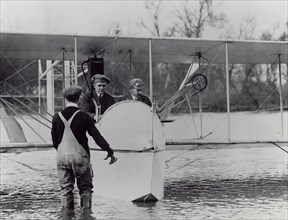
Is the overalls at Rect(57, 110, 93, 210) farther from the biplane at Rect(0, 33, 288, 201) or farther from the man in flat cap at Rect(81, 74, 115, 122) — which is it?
the man in flat cap at Rect(81, 74, 115, 122)

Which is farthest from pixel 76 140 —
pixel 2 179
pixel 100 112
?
pixel 2 179

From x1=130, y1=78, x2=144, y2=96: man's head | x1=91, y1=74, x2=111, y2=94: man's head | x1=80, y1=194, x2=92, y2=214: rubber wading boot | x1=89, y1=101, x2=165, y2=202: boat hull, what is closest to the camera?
x1=80, y1=194, x2=92, y2=214: rubber wading boot

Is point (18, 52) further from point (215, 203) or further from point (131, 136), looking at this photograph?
point (215, 203)

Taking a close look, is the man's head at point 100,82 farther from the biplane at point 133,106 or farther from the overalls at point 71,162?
the overalls at point 71,162

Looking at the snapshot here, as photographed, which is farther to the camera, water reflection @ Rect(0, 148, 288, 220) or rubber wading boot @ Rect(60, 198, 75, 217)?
water reflection @ Rect(0, 148, 288, 220)

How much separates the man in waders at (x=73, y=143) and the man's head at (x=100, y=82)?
6.36ft

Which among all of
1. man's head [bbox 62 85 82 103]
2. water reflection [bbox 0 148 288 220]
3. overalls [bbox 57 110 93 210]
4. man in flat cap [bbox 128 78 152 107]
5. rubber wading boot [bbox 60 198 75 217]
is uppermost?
man in flat cap [bbox 128 78 152 107]

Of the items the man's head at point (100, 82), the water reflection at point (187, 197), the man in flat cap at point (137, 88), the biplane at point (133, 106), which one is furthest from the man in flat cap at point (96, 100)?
the water reflection at point (187, 197)

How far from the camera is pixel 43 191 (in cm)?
971

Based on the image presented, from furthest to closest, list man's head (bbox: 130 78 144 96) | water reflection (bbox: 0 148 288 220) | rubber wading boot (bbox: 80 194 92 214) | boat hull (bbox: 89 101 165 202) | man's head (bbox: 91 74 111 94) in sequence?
man's head (bbox: 130 78 144 96), man's head (bbox: 91 74 111 94), boat hull (bbox: 89 101 165 202), water reflection (bbox: 0 148 288 220), rubber wading boot (bbox: 80 194 92 214)

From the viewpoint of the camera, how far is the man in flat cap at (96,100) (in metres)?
8.93

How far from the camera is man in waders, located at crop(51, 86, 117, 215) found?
6715 mm

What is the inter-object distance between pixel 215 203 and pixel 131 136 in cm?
A: 157

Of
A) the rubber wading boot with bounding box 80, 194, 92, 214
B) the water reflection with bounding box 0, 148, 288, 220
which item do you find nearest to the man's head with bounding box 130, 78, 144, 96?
the water reflection with bounding box 0, 148, 288, 220
